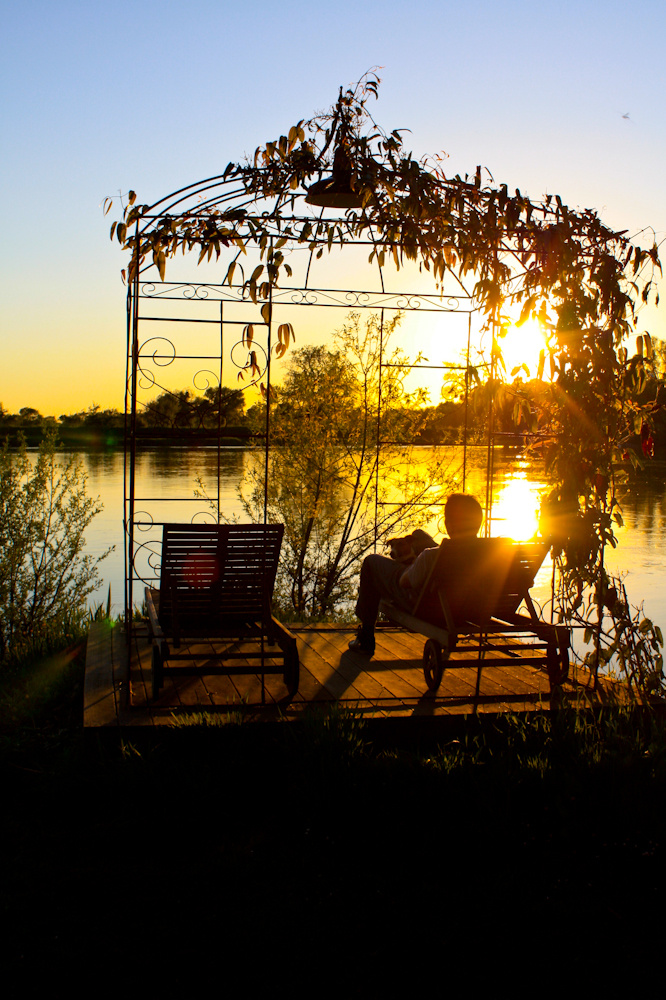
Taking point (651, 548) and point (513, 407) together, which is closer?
point (513, 407)

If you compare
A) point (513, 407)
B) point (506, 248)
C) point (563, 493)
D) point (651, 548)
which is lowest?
point (651, 548)

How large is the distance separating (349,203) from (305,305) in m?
2.12

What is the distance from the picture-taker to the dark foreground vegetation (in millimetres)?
2369

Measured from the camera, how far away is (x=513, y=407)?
3.97m

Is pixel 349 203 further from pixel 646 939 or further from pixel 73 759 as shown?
pixel 646 939

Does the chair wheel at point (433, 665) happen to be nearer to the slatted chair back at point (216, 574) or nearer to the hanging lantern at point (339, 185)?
the slatted chair back at point (216, 574)

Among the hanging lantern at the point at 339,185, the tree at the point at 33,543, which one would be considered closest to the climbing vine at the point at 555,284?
the hanging lantern at the point at 339,185

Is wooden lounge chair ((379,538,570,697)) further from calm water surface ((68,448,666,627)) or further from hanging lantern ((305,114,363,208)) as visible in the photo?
hanging lantern ((305,114,363,208))

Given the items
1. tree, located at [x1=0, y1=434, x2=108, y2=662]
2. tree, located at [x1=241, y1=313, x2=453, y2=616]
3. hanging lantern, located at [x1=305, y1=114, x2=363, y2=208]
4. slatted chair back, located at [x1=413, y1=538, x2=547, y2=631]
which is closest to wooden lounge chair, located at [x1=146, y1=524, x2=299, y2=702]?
slatted chair back, located at [x1=413, y1=538, x2=547, y2=631]

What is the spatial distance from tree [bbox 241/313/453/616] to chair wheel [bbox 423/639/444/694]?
15.0 ft

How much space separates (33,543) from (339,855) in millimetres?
5046

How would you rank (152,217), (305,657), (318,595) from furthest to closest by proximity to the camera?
(318,595) < (305,657) < (152,217)

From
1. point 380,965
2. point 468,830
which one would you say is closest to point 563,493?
point 468,830

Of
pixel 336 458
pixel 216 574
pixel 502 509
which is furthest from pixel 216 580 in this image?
pixel 502 509
